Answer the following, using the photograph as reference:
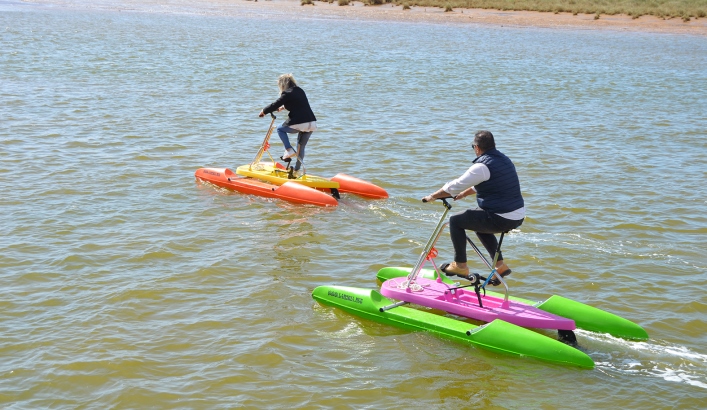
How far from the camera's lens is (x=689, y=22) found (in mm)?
46750

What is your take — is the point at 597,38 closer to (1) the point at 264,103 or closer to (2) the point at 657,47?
(2) the point at 657,47

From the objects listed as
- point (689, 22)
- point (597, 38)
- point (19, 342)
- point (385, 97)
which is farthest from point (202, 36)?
point (19, 342)

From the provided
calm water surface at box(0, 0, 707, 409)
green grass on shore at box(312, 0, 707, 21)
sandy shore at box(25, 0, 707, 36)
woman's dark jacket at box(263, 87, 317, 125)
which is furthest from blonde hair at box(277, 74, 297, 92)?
green grass on shore at box(312, 0, 707, 21)

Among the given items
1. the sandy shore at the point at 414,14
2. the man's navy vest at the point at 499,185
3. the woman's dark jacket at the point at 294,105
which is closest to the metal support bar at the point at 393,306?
the man's navy vest at the point at 499,185

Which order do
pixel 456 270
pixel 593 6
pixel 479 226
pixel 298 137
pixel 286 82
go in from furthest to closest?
pixel 593 6, pixel 298 137, pixel 286 82, pixel 456 270, pixel 479 226

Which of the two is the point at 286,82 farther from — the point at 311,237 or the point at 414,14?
the point at 414,14

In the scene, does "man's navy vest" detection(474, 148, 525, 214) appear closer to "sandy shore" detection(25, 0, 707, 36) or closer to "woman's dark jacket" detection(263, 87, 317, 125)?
"woman's dark jacket" detection(263, 87, 317, 125)

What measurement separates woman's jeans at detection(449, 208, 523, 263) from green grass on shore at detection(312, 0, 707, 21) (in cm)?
4336

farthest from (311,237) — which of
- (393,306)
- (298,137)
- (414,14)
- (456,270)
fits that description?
(414,14)

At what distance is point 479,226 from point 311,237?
378 cm

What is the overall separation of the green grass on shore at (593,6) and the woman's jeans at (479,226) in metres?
43.4

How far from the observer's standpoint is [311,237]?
38.7 ft

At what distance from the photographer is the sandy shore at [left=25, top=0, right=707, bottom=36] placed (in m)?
46.7

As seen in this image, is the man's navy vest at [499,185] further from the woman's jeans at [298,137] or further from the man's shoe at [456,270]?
the woman's jeans at [298,137]
